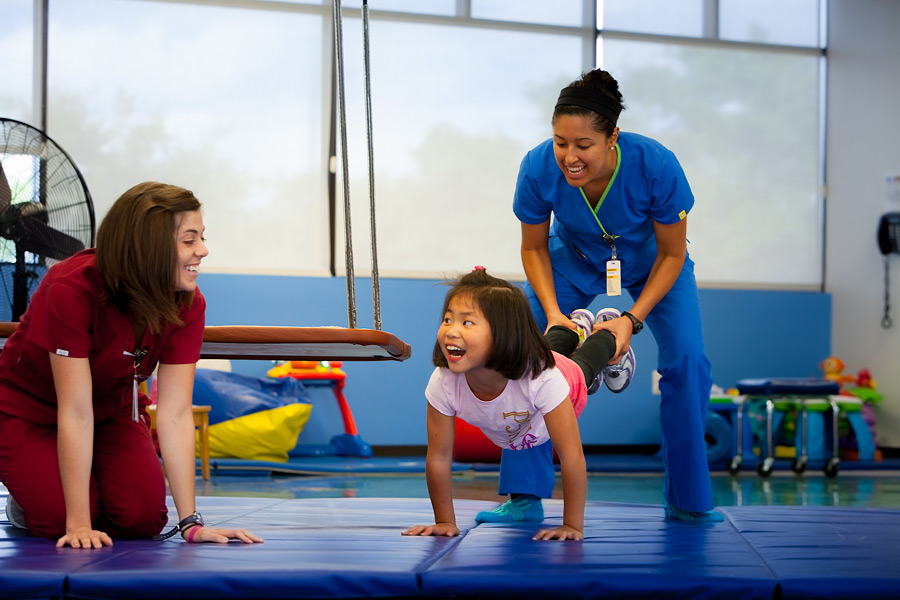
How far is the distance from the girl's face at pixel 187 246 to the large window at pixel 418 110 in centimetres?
411

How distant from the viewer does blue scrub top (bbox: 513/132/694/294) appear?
246 cm

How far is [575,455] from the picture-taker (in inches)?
77.3

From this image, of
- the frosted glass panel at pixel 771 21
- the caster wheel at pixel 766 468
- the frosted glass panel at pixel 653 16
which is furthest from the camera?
the frosted glass panel at pixel 771 21

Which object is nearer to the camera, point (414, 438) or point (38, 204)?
point (38, 204)

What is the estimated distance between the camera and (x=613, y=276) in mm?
2514

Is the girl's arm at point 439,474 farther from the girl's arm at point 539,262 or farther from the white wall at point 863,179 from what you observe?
the white wall at point 863,179

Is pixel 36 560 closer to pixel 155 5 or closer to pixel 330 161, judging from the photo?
pixel 330 161

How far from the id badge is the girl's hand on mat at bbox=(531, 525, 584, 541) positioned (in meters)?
0.74

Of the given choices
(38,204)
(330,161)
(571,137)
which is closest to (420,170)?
(330,161)

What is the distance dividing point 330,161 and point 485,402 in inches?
191

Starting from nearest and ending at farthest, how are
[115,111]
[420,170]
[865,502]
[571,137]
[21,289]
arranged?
[571,137], [21,289], [865,502], [115,111], [420,170]

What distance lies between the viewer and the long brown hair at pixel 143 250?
173 cm

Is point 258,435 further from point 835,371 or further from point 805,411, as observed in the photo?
point 835,371

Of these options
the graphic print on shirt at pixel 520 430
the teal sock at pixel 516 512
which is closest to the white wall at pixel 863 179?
the teal sock at pixel 516 512
